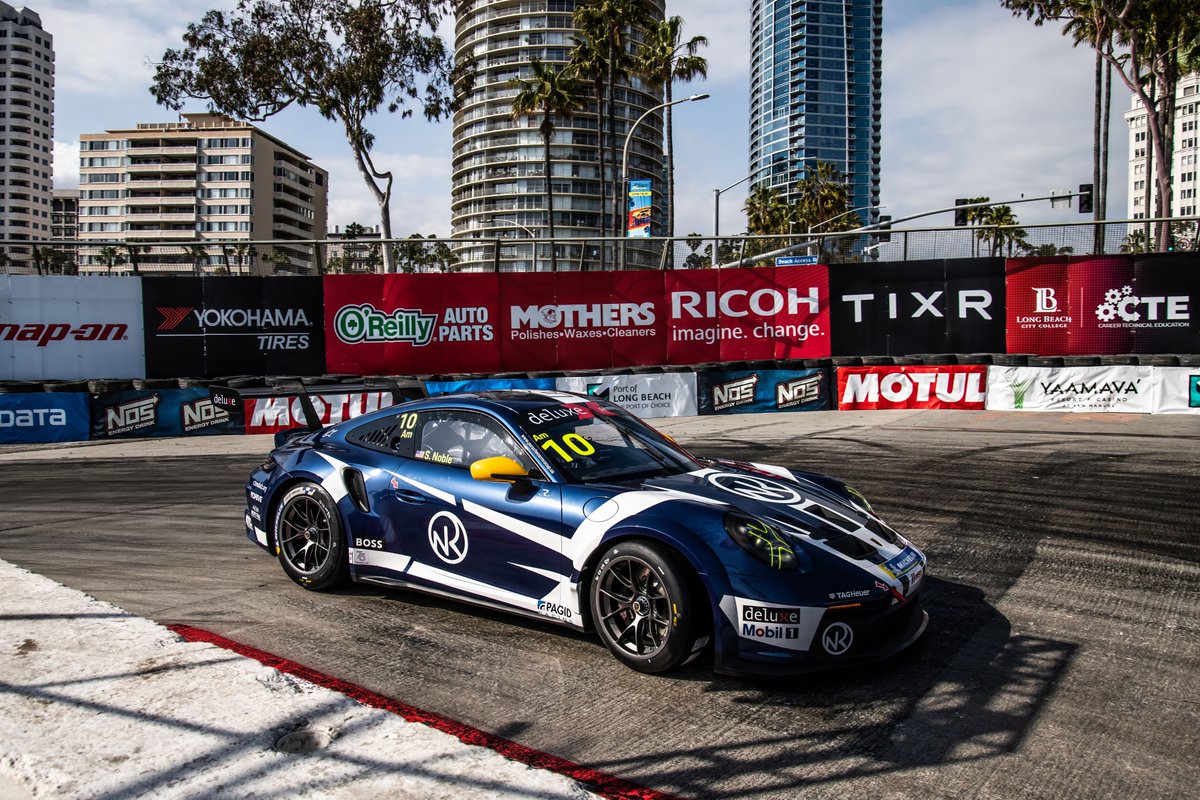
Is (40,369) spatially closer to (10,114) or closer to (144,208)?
(144,208)

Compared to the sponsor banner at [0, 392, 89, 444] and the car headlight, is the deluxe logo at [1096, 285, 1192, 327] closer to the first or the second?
the car headlight

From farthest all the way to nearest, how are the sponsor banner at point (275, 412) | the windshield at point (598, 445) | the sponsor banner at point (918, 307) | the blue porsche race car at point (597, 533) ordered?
the sponsor banner at point (918, 307) → the sponsor banner at point (275, 412) → the windshield at point (598, 445) → the blue porsche race car at point (597, 533)

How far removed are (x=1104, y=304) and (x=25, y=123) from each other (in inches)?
7329

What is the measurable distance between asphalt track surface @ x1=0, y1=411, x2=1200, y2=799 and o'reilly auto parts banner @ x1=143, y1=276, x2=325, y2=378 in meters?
8.22

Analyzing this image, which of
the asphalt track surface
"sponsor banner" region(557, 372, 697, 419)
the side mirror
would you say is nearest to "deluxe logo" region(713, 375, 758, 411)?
"sponsor banner" region(557, 372, 697, 419)

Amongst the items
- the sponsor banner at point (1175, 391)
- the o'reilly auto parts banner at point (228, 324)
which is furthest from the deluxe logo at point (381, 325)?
the sponsor banner at point (1175, 391)

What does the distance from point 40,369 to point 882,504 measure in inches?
624

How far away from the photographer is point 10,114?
509 ft

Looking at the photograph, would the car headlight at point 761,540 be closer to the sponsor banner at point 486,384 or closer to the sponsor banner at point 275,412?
the sponsor banner at point 486,384

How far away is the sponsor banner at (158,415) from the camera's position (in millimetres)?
15492

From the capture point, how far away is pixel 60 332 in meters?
16.4

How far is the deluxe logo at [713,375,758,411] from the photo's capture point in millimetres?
16656

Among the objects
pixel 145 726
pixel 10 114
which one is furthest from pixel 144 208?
pixel 145 726

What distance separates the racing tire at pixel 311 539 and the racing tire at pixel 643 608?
6.37ft
